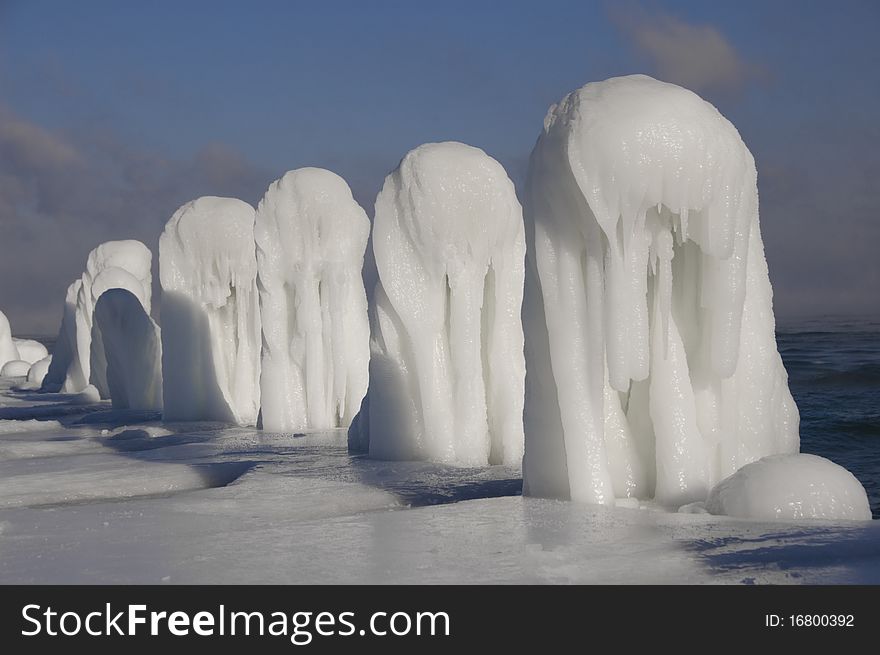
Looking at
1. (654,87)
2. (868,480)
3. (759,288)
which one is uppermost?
(654,87)

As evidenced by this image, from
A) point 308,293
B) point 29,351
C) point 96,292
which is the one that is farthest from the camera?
point 29,351

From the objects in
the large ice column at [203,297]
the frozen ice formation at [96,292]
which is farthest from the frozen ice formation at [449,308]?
the frozen ice formation at [96,292]

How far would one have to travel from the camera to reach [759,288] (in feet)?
20.1

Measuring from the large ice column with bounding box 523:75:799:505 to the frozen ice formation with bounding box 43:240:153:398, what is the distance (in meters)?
16.9

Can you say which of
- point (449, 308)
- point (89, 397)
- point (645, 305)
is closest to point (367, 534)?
point (645, 305)

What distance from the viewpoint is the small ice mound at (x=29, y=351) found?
1362 inches

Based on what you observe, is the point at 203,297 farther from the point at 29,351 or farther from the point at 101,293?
the point at 29,351

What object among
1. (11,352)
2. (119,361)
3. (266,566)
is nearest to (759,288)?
(266,566)

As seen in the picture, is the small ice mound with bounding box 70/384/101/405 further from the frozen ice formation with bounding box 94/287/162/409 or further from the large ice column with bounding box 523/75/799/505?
the large ice column with bounding box 523/75/799/505

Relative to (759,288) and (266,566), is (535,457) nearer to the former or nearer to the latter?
(759,288)

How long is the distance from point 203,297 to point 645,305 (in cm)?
960

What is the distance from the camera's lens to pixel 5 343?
33031mm

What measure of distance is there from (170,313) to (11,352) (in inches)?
874

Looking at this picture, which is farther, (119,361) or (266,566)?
(119,361)
